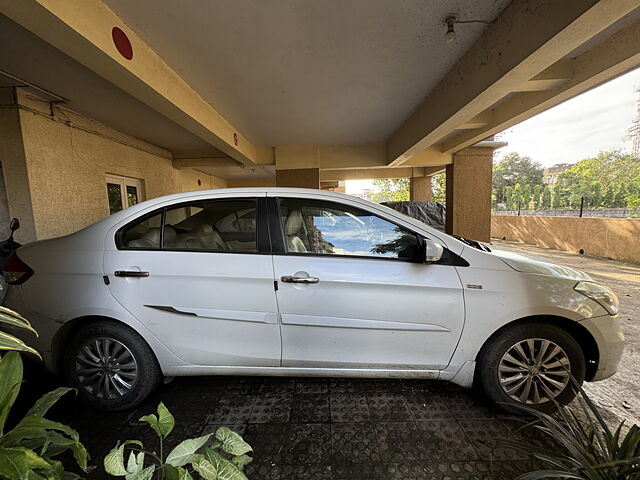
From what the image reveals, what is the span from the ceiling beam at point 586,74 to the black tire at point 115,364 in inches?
214

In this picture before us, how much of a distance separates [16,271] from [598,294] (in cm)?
431

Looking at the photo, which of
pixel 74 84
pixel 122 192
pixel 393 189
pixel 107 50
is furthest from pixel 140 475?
pixel 393 189

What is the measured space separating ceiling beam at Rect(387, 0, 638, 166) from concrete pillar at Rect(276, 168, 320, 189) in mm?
3748

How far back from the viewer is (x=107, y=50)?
2.34 m

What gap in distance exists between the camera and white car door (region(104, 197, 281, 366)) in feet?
6.53

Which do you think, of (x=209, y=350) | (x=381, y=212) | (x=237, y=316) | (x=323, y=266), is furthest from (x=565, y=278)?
(x=209, y=350)

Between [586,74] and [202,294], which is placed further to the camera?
[586,74]

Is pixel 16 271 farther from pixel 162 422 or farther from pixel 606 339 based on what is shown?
pixel 606 339

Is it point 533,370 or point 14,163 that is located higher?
point 14,163

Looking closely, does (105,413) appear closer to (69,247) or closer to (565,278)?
(69,247)

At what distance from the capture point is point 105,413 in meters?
2.11

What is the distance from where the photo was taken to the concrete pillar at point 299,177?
763 centimetres

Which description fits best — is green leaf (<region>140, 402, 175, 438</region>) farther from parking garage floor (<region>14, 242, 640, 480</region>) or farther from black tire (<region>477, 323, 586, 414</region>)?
black tire (<region>477, 323, 586, 414</region>)

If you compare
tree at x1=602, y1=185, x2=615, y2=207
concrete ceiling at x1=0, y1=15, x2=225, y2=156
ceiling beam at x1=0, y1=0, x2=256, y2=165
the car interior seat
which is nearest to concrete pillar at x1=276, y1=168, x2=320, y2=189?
concrete ceiling at x1=0, y1=15, x2=225, y2=156
